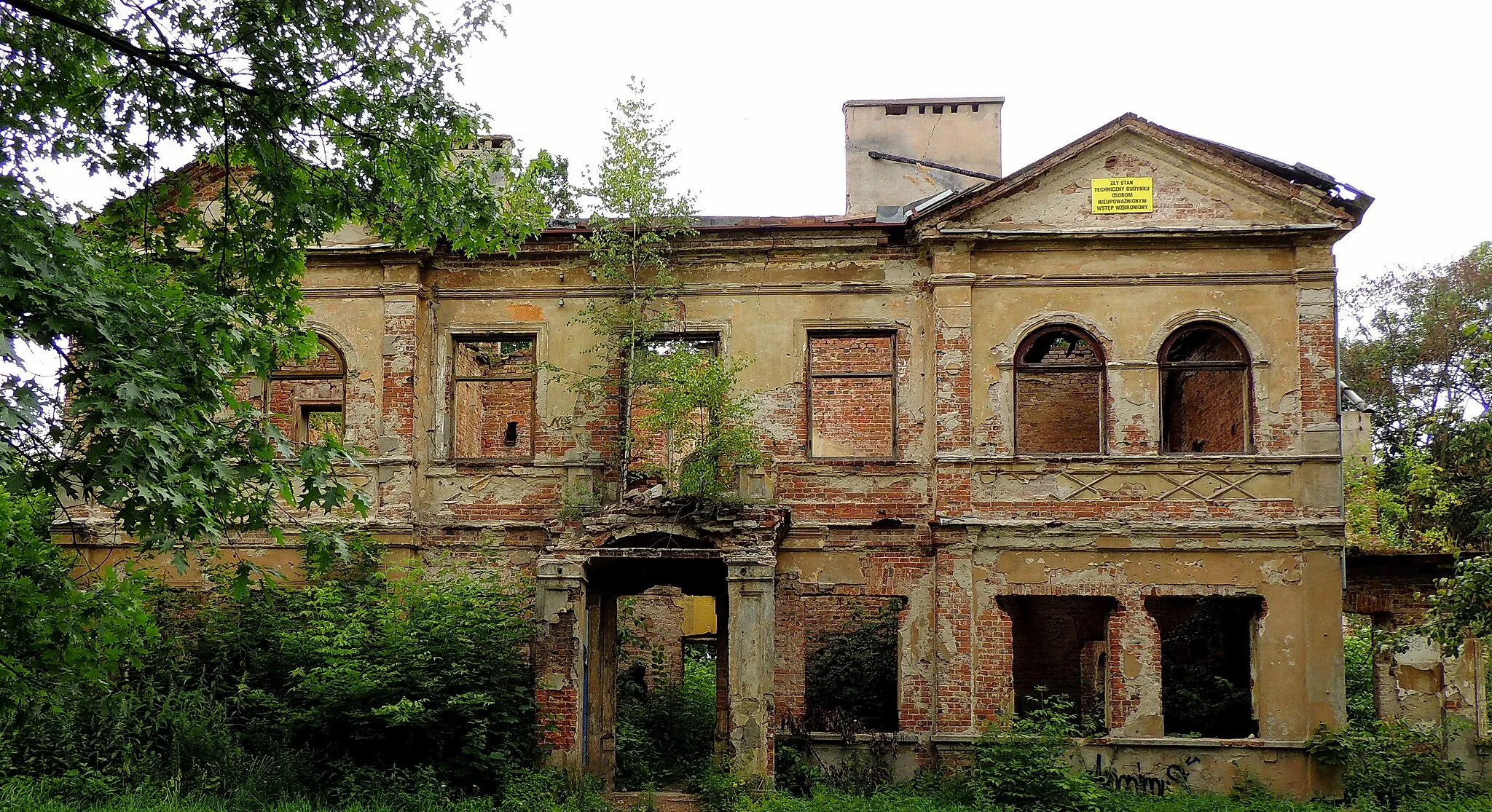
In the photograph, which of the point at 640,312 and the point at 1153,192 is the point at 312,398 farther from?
the point at 1153,192

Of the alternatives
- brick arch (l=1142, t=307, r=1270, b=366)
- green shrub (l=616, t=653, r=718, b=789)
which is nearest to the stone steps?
green shrub (l=616, t=653, r=718, b=789)

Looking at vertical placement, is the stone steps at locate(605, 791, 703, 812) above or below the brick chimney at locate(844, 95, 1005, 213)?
below

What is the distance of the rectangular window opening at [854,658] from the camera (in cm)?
1856

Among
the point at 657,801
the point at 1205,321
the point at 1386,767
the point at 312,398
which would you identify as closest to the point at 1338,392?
the point at 1205,321

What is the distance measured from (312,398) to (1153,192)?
13576mm

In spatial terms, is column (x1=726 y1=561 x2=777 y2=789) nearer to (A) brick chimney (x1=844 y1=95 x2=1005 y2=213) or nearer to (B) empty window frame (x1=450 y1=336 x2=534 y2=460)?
(A) brick chimney (x1=844 y1=95 x2=1005 y2=213)

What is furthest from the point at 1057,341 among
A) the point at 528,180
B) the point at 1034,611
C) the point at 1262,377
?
the point at 528,180

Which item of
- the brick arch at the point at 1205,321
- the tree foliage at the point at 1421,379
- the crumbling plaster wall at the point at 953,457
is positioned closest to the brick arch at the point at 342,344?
the crumbling plaster wall at the point at 953,457

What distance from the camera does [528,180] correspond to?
400 inches

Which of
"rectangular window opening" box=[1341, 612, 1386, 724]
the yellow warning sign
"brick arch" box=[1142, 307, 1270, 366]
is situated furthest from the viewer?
"rectangular window opening" box=[1341, 612, 1386, 724]

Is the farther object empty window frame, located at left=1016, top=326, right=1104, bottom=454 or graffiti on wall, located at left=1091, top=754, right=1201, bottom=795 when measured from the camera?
empty window frame, located at left=1016, top=326, right=1104, bottom=454

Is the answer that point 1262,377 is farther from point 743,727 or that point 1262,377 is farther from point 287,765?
point 287,765

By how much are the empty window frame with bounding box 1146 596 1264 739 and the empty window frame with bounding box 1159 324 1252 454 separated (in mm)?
2432

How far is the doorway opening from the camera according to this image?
15.0m
